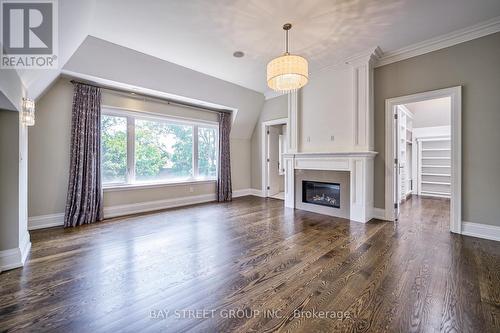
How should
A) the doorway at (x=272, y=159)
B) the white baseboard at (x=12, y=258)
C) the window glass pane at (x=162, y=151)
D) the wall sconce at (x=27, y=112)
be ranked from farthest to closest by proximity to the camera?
the doorway at (x=272, y=159) → the window glass pane at (x=162, y=151) → the wall sconce at (x=27, y=112) → the white baseboard at (x=12, y=258)

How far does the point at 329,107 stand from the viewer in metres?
4.37

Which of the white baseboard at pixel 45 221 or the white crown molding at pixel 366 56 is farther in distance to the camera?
the white crown molding at pixel 366 56

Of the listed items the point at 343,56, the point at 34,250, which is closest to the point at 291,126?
the point at 343,56

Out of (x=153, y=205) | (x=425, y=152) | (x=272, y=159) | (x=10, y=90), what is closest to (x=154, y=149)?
(x=153, y=205)

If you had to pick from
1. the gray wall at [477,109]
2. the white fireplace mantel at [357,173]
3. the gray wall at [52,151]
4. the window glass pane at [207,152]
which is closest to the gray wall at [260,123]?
the window glass pane at [207,152]

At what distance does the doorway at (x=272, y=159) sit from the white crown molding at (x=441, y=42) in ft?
9.58

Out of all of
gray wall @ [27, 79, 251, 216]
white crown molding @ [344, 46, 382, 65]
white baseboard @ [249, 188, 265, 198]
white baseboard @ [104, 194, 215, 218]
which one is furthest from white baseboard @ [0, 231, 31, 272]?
white crown molding @ [344, 46, 382, 65]

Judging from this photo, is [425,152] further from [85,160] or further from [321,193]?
[85,160]

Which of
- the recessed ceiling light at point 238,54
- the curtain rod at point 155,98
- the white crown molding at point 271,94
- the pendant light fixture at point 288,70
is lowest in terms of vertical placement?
the pendant light fixture at point 288,70

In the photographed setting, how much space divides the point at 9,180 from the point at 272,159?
18.1ft

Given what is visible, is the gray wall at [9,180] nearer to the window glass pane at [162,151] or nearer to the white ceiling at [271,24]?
the white ceiling at [271,24]

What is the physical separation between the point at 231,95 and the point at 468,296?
5.10 meters

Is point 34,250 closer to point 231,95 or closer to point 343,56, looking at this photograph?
point 231,95

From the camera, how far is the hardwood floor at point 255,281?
1505 mm
